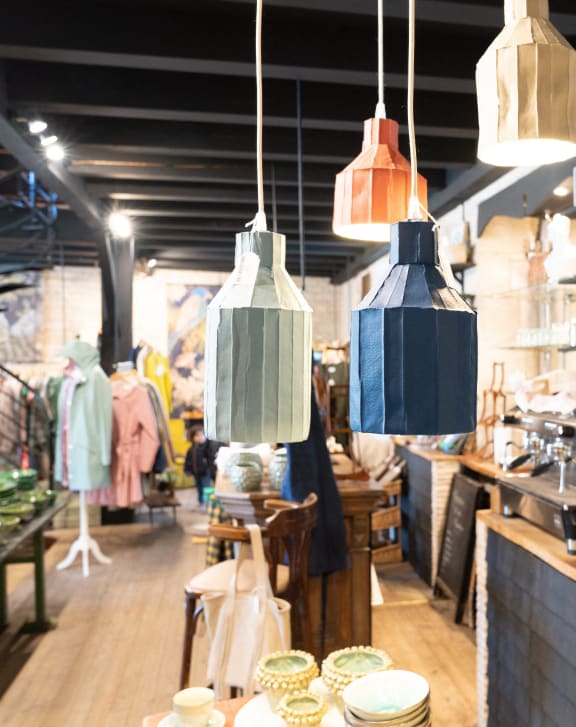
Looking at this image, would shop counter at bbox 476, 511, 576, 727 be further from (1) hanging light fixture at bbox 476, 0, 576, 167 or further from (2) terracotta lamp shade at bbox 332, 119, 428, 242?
(1) hanging light fixture at bbox 476, 0, 576, 167

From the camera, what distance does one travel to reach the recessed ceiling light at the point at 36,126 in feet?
11.5

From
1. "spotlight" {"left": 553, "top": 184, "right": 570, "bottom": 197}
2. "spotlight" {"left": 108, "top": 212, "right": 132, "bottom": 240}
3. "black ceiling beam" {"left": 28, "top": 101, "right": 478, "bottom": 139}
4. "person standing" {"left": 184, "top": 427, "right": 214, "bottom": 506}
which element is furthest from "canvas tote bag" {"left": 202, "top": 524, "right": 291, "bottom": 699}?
"person standing" {"left": 184, "top": 427, "right": 214, "bottom": 506}

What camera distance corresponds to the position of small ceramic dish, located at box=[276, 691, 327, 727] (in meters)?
1.26

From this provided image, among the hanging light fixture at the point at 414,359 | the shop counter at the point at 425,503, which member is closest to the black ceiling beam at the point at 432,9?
the hanging light fixture at the point at 414,359

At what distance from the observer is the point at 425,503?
4629mm

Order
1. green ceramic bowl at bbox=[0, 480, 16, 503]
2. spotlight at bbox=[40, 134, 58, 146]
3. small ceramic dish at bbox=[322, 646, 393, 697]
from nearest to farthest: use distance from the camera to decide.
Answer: small ceramic dish at bbox=[322, 646, 393, 697] → green ceramic bowl at bbox=[0, 480, 16, 503] → spotlight at bbox=[40, 134, 58, 146]

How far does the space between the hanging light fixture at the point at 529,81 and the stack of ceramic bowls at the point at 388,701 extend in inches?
40.3

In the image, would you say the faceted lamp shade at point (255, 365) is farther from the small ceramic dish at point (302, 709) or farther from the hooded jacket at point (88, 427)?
the hooded jacket at point (88, 427)

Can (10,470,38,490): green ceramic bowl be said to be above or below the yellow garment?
below

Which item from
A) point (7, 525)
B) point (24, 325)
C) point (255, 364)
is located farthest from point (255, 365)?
point (24, 325)

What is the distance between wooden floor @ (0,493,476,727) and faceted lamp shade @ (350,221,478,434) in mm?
2568

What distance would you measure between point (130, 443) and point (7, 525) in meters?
2.34

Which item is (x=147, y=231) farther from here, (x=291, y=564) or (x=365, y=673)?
(x=365, y=673)

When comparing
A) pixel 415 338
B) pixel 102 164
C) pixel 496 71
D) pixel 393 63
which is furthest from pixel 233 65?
pixel 415 338
